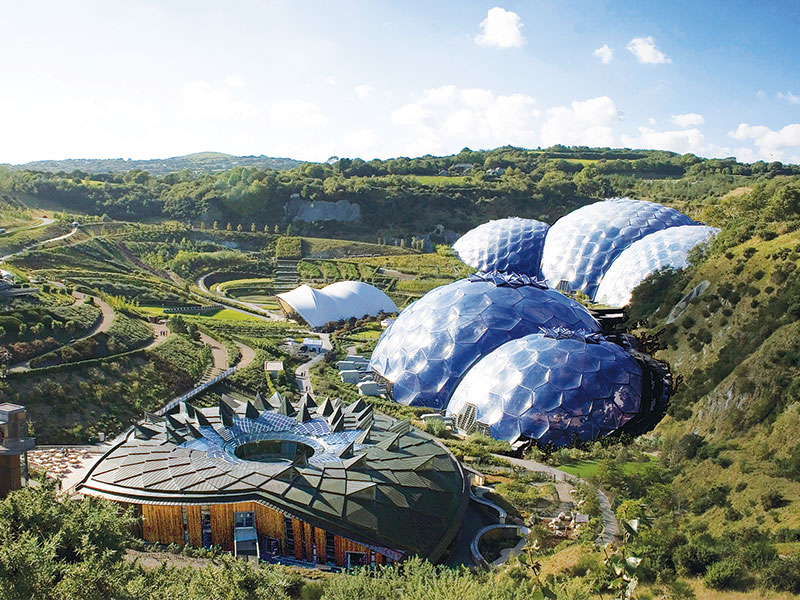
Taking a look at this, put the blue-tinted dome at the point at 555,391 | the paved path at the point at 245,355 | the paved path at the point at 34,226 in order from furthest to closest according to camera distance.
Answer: the paved path at the point at 34,226, the paved path at the point at 245,355, the blue-tinted dome at the point at 555,391

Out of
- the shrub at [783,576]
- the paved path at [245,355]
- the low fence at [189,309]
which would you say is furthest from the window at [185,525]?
the low fence at [189,309]

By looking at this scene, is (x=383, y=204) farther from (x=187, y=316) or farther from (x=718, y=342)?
(x=718, y=342)

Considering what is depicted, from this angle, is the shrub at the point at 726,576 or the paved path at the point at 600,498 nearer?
the shrub at the point at 726,576

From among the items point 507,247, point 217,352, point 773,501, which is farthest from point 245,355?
point 507,247

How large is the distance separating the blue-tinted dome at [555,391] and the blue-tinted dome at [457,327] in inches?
101

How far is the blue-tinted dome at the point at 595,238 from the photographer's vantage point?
56594mm

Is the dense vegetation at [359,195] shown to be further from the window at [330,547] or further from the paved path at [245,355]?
the window at [330,547]

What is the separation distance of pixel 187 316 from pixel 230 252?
2756 centimetres

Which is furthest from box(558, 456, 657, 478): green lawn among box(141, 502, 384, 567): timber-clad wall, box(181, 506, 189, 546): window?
box(181, 506, 189, 546): window

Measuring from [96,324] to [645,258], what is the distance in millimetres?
36202

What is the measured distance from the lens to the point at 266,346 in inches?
1706

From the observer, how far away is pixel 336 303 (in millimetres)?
56094

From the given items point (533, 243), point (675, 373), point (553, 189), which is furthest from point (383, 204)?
point (675, 373)

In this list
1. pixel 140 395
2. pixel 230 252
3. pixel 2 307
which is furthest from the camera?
pixel 230 252
